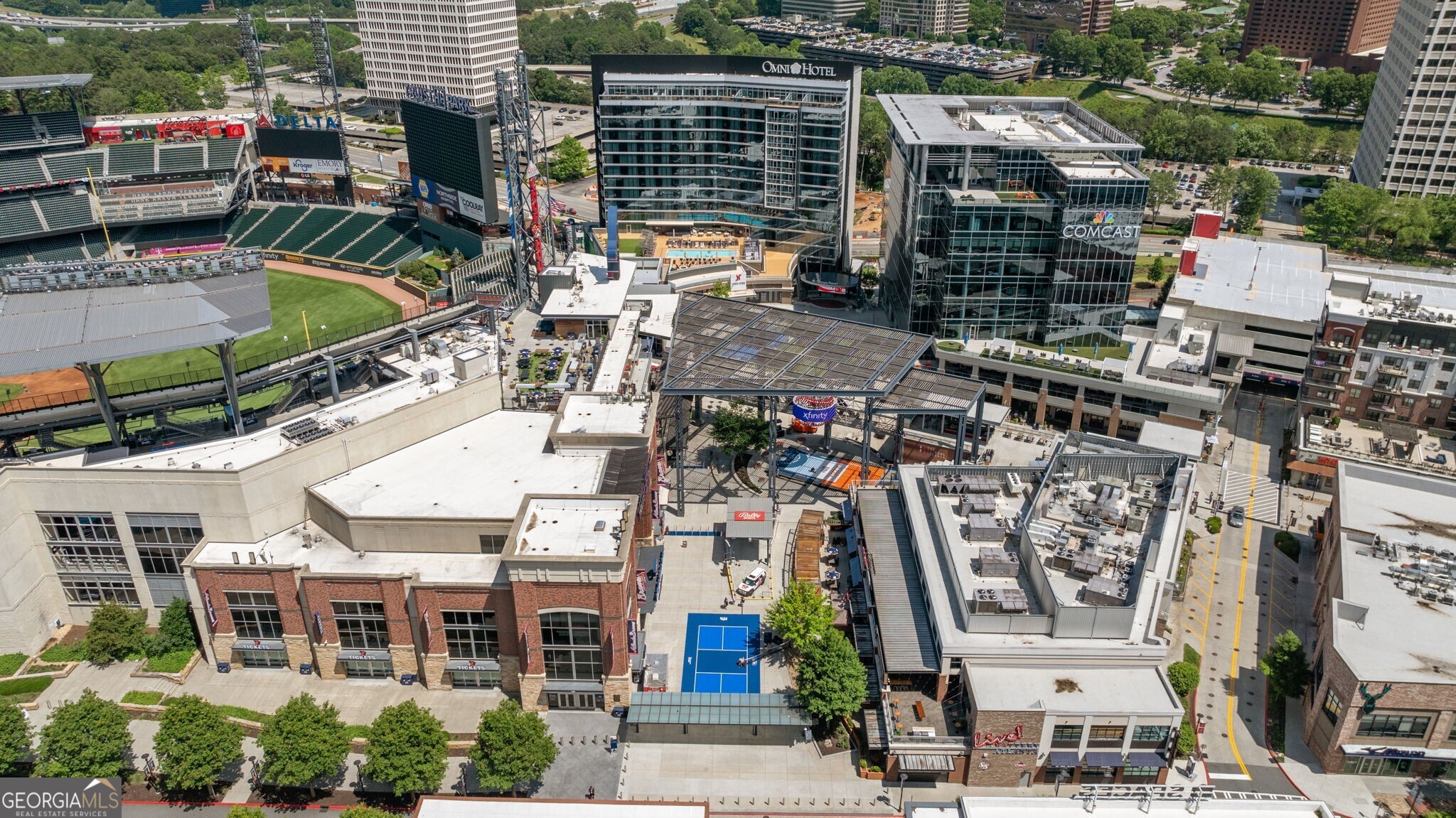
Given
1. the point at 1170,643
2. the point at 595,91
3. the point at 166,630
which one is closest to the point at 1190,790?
the point at 1170,643

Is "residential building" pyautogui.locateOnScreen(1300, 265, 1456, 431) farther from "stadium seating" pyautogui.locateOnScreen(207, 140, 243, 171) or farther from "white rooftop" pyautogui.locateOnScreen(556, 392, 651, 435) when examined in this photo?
"stadium seating" pyautogui.locateOnScreen(207, 140, 243, 171)

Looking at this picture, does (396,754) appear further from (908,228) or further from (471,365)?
(908,228)

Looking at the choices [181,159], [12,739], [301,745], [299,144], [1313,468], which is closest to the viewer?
[301,745]

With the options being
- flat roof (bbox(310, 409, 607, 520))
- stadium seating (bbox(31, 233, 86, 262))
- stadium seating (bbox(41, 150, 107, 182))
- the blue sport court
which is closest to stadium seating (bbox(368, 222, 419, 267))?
stadium seating (bbox(31, 233, 86, 262))

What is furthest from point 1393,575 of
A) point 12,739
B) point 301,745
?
point 12,739

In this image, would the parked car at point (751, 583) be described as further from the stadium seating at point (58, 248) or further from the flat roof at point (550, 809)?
the stadium seating at point (58, 248)

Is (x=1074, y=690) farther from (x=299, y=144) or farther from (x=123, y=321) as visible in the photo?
(x=299, y=144)

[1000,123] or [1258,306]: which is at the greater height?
[1000,123]
